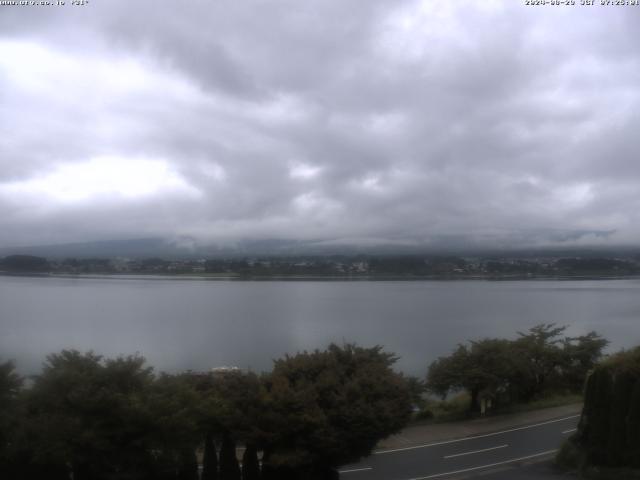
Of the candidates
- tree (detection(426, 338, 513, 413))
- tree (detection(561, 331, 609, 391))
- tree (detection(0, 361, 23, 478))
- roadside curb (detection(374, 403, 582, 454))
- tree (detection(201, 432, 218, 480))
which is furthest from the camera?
tree (detection(561, 331, 609, 391))

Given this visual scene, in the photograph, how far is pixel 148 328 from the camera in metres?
51.5

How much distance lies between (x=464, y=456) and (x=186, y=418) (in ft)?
30.0

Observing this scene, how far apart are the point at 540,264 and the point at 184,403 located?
8842 cm

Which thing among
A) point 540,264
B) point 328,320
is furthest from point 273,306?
point 540,264

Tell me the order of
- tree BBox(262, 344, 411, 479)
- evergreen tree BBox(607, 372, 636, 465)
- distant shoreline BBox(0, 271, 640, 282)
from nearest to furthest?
tree BBox(262, 344, 411, 479), evergreen tree BBox(607, 372, 636, 465), distant shoreline BBox(0, 271, 640, 282)

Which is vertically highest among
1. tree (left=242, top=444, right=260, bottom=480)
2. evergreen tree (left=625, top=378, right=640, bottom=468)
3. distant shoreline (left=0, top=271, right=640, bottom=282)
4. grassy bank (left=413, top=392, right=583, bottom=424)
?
distant shoreline (left=0, top=271, right=640, bottom=282)

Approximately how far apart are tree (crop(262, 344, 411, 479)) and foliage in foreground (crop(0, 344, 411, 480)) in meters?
0.02

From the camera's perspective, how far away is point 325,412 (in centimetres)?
1407

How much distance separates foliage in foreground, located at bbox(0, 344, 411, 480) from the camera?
38.4 feet

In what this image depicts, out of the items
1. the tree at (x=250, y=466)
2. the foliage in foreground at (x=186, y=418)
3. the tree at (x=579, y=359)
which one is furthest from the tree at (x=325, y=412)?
the tree at (x=579, y=359)

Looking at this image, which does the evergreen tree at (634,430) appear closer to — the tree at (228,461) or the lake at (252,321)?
the tree at (228,461)

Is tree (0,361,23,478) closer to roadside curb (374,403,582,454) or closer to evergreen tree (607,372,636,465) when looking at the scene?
roadside curb (374,403,582,454)

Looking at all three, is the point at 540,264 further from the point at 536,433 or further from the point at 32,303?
the point at 536,433

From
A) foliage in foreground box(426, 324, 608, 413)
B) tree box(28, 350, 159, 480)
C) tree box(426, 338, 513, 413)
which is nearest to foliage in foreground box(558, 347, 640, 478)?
tree box(426, 338, 513, 413)
